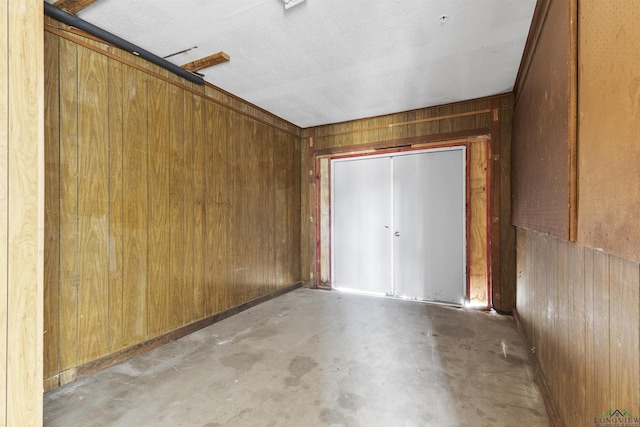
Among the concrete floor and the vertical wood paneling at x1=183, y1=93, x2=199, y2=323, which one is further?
the vertical wood paneling at x1=183, y1=93, x2=199, y2=323

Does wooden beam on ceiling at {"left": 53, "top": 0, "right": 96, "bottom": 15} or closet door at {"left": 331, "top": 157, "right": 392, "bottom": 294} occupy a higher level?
wooden beam on ceiling at {"left": 53, "top": 0, "right": 96, "bottom": 15}

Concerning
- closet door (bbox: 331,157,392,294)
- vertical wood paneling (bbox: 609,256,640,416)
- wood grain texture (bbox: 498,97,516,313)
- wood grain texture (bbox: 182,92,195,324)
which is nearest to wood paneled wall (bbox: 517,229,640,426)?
vertical wood paneling (bbox: 609,256,640,416)

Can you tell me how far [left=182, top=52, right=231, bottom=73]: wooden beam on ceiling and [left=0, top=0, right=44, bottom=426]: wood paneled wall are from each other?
131 centimetres

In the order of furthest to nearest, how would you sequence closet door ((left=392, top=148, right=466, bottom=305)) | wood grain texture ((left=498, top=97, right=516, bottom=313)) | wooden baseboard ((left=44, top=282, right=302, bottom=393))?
closet door ((left=392, top=148, right=466, bottom=305)) → wood grain texture ((left=498, top=97, right=516, bottom=313)) → wooden baseboard ((left=44, top=282, right=302, bottom=393))

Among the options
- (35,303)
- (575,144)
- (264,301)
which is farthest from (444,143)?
(35,303)

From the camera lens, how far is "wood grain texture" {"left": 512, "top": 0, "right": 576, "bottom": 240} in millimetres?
1387

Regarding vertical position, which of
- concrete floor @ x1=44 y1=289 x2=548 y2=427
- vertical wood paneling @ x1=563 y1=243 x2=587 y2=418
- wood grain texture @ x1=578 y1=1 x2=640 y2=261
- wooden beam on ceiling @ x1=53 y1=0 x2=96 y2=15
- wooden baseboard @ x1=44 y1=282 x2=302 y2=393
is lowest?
concrete floor @ x1=44 y1=289 x2=548 y2=427

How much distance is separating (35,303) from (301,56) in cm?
261

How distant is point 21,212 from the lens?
1413 mm

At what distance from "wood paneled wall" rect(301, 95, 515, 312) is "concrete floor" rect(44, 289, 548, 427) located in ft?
2.24

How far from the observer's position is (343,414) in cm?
177

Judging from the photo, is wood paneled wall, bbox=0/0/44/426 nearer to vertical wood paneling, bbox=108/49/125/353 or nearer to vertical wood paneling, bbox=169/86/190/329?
vertical wood paneling, bbox=108/49/125/353

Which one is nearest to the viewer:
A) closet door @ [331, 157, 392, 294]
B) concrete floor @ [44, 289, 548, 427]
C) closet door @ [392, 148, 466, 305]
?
concrete floor @ [44, 289, 548, 427]

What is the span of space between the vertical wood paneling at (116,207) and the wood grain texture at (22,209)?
2.93 ft
